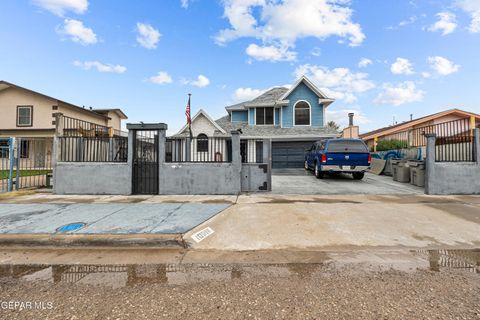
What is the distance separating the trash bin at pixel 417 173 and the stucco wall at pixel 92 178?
1212 centimetres

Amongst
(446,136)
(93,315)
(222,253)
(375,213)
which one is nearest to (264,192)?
(375,213)

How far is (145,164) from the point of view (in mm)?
8391

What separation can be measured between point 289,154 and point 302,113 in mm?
3825

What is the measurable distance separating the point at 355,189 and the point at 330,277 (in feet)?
23.5

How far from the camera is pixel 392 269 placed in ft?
10.4

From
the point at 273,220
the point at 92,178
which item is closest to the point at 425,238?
the point at 273,220

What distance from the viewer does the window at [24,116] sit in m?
19.5

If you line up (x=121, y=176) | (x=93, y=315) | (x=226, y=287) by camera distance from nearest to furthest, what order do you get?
(x=93, y=315)
(x=226, y=287)
(x=121, y=176)

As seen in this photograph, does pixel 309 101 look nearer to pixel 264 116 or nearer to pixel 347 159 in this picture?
pixel 264 116

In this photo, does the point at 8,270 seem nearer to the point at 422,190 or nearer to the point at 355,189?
the point at 355,189

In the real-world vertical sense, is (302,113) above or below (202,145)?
above

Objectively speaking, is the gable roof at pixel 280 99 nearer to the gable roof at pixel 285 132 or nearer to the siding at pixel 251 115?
the siding at pixel 251 115

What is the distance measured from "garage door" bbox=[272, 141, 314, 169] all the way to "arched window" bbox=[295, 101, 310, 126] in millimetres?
1923

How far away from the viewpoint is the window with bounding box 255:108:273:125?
19.3m
